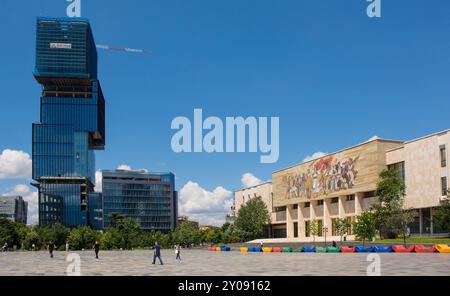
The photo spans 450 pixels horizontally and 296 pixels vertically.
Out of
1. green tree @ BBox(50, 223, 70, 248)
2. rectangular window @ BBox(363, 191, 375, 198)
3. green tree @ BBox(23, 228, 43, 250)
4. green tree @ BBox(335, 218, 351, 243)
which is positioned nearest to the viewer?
green tree @ BBox(335, 218, 351, 243)

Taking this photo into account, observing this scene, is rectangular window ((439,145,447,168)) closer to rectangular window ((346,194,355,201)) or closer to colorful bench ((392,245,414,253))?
rectangular window ((346,194,355,201))

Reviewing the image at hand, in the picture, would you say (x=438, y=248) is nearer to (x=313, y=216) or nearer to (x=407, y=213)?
(x=407, y=213)

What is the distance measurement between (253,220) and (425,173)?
6232 cm

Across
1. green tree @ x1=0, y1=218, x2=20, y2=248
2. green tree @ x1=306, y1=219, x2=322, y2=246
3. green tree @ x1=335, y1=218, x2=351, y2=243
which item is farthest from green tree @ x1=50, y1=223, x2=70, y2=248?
green tree @ x1=335, y1=218, x2=351, y2=243

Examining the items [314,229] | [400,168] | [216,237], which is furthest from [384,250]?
[216,237]

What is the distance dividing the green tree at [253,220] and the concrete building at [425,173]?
54.6 metres

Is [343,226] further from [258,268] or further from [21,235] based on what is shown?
[21,235]

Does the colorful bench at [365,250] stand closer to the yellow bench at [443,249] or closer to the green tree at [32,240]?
the yellow bench at [443,249]

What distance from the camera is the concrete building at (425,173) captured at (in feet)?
260

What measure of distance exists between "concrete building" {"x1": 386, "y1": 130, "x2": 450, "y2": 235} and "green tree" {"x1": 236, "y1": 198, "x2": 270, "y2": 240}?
5464cm

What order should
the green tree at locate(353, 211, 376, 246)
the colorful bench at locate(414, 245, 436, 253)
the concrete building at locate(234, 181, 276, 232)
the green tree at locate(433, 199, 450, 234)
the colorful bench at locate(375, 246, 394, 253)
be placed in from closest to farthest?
the colorful bench at locate(414, 245, 436, 253) < the colorful bench at locate(375, 246, 394, 253) < the green tree at locate(433, 199, 450, 234) < the green tree at locate(353, 211, 376, 246) < the concrete building at locate(234, 181, 276, 232)

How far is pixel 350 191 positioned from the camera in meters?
102

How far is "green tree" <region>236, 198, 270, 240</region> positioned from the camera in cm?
13838
